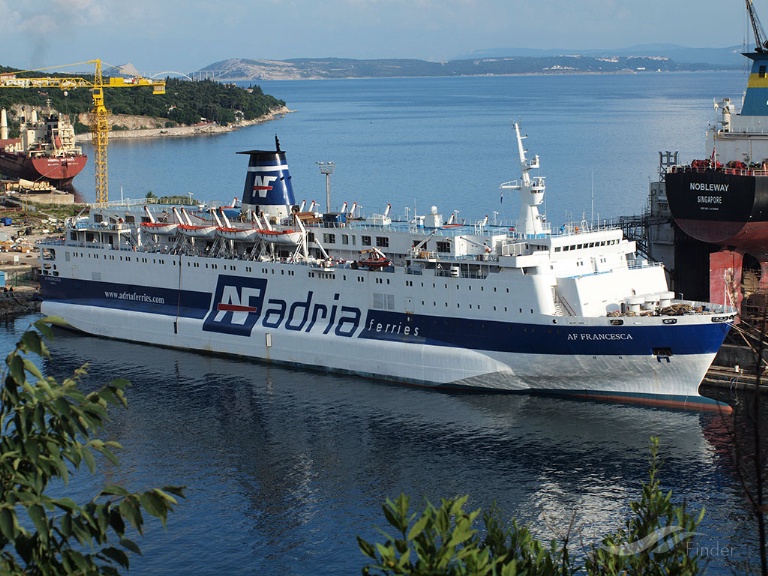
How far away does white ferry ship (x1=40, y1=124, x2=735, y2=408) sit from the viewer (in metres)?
30.3

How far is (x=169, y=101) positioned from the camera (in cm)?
15238

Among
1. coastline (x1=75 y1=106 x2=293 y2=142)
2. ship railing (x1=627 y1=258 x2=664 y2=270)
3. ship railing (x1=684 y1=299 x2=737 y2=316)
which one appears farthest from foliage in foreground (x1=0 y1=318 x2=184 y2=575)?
coastline (x1=75 y1=106 x2=293 y2=142)

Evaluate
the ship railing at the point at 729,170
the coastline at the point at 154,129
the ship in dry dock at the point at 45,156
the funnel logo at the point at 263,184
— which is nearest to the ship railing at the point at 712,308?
the ship railing at the point at 729,170

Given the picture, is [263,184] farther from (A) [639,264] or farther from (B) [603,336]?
(B) [603,336]

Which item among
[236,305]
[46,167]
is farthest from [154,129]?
[236,305]

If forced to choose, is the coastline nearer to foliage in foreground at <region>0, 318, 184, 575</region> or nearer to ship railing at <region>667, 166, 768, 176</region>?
ship railing at <region>667, 166, 768, 176</region>

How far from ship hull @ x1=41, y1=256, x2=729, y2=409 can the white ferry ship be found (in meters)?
0.04

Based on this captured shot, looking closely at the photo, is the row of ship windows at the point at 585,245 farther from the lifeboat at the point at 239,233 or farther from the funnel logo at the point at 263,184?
the funnel logo at the point at 263,184

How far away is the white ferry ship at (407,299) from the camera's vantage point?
99.5 feet

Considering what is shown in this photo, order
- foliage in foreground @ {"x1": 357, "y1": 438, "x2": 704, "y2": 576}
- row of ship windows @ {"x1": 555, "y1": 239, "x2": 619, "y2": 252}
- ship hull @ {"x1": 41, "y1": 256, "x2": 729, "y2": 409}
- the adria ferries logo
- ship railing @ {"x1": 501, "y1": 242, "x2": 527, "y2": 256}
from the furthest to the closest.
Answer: the adria ferries logo < row of ship windows @ {"x1": 555, "y1": 239, "x2": 619, "y2": 252} < ship railing @ {"x1": 501, "y1": 242, "x2": 527, "y2": 256} < ship hull @ {"x1": 41, "y1": 256, "x2": 729, "y2": 409} < foliage in foreground @ {"x1": 357, "y1": 438, "x2": 704, "y2": 576}

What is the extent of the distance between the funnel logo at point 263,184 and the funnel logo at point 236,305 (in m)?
3.45

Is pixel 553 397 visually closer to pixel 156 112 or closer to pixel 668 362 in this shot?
pixel 668 362

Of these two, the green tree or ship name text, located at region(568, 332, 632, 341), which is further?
ship name text, located at region(568, 332, 632, 341)

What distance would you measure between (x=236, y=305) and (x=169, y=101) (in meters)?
120
